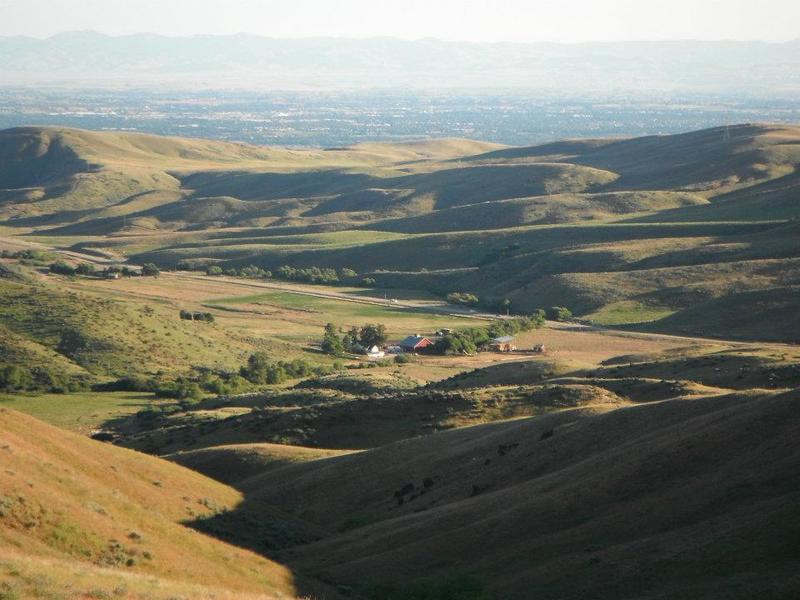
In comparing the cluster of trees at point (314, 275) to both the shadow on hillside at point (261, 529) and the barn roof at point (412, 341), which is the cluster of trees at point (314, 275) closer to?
the barn roof at point (412, 341)

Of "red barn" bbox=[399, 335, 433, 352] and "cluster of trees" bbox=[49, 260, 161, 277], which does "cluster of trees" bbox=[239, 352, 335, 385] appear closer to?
"red barn" bbox=[399, 335, 433, 352]

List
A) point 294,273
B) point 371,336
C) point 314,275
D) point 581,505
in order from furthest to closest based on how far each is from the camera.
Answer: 1. point 294,273
2. point 314,275
3. point 371,336
4. point 581,505

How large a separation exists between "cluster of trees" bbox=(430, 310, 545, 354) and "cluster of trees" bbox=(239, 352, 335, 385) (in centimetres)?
1175

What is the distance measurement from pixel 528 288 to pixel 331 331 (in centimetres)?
3736

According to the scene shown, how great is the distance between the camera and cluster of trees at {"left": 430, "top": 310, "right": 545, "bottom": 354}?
9775 cm

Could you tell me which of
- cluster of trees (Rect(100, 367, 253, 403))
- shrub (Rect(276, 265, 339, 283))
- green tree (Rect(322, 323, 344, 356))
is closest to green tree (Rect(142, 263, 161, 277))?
shrub (Rect(276, 265, 339, 283))

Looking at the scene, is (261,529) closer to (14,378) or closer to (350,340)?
(14,378)

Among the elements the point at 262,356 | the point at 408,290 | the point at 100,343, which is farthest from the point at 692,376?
the point at 408,290

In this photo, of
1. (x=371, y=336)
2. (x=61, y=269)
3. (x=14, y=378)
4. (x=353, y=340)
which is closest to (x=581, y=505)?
(x=14, y=378)

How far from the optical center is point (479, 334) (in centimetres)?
10300

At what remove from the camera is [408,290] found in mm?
144000

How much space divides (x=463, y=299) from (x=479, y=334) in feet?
100

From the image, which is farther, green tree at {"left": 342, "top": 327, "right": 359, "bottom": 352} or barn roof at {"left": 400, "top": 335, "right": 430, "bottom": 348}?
green tree at {"left": 342, "top": 327, "right": 359, "bottom": 352}

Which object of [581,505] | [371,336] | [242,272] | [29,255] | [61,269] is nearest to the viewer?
[581,505]
